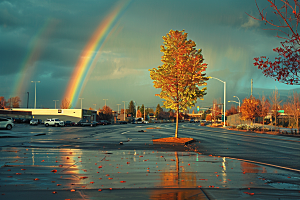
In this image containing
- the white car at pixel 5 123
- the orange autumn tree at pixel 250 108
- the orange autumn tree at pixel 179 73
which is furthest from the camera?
the orange autumn tree at pixel 250 108

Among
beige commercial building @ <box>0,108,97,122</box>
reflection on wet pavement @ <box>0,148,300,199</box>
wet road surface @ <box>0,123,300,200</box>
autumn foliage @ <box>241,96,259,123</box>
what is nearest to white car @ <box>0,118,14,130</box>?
reflection on wet pavement @ <box>0,148,300,199</box>

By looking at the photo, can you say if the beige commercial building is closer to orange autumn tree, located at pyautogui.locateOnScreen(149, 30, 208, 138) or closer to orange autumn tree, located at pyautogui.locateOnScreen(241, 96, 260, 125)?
orange autumn tree, located at pyautogui.locateOnScreen(241, 96, 260, 125)

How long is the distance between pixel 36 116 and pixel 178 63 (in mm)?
104739

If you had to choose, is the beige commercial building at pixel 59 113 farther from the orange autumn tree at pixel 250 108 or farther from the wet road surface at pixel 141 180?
the wet road surface at pixel 141 180

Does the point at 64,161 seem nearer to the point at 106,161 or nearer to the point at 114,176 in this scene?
the point at 106,161

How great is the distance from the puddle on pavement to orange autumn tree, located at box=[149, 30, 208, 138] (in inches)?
481

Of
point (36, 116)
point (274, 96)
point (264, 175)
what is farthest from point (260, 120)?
point (36, 116)

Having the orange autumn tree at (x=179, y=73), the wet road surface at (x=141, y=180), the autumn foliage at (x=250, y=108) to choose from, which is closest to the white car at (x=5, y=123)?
the orange autumn tree at (x=179, y=73)

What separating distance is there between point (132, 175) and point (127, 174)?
0.24 meters

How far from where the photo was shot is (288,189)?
7.98 metres

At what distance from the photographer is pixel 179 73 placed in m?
24.1

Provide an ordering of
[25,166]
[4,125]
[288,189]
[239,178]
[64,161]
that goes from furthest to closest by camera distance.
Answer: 1. [4,125]
2. [64,161]
3. [25,166]
4. [239,178]
5. [288,189]

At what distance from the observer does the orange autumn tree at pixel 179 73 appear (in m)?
24.0

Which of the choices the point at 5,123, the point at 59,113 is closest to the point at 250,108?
the point at 5,123
